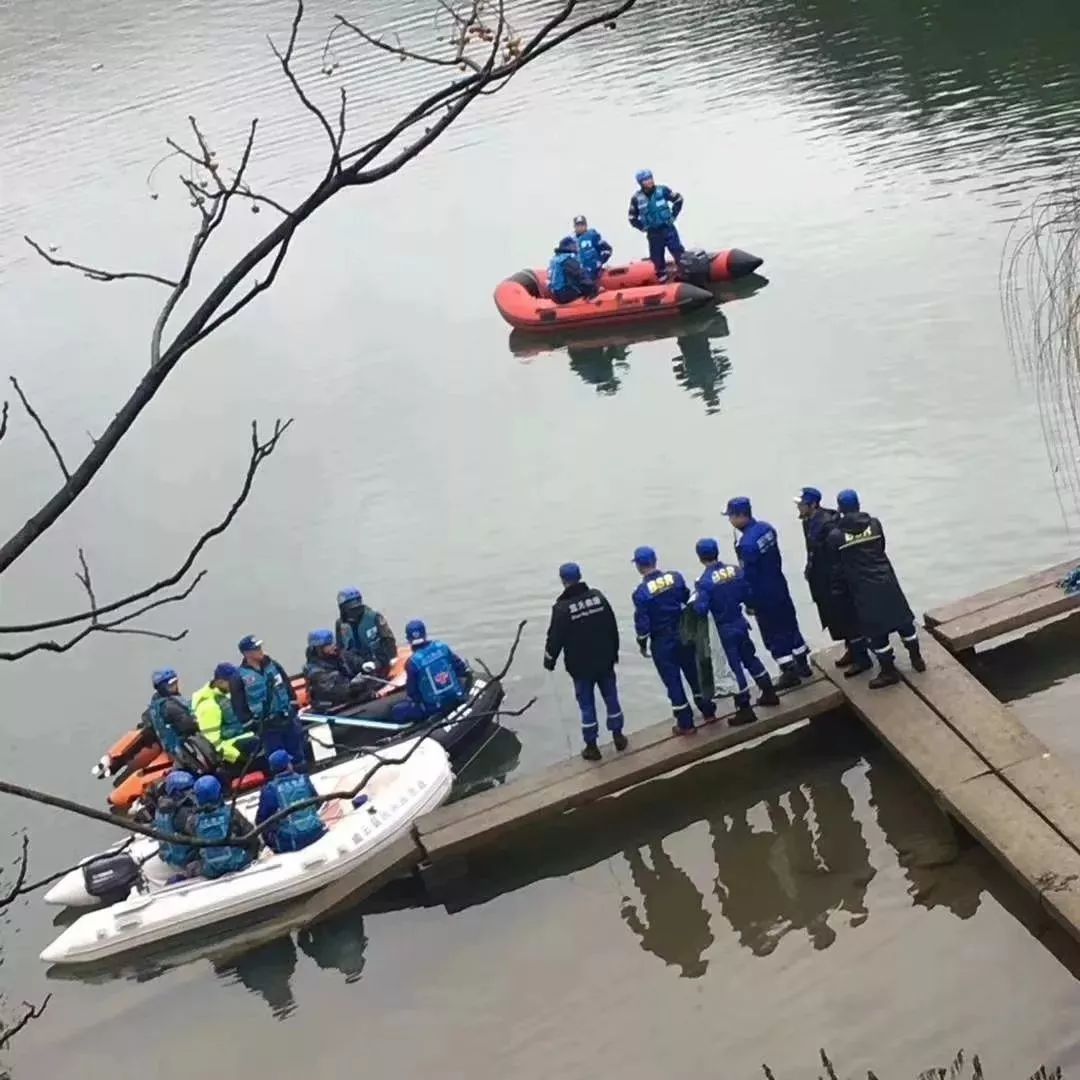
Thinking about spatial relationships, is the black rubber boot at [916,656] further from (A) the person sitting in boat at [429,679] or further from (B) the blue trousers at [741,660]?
(A) the person sitting in boat at [429,679]

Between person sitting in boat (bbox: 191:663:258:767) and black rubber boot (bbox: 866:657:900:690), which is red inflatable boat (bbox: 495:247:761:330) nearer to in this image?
person sitting in boat (bbox: 191:663:258:767)

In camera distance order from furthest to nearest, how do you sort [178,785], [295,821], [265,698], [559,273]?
[559,273], [265,698], [178,785], [295,821]

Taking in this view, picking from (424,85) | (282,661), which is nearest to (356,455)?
(282,661)

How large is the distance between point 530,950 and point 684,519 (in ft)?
19.5

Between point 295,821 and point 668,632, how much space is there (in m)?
2.77

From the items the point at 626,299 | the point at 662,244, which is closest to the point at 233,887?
the point at 626,299

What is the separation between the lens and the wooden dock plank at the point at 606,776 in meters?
9.46

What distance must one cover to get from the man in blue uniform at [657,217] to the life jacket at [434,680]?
9834 millimetres

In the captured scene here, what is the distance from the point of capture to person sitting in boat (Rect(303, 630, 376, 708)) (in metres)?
11.7

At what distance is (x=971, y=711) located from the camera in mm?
9172

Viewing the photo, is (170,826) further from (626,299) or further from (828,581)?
(626,299)

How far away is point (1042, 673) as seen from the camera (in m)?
10.3

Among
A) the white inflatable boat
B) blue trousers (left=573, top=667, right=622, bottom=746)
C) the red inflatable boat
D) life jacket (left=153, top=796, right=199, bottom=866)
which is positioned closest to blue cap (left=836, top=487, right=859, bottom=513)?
blue trousers (left=573, top=667, right=622, bottom=746)

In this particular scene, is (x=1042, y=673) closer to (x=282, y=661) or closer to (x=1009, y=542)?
(x=1009, y=542)
